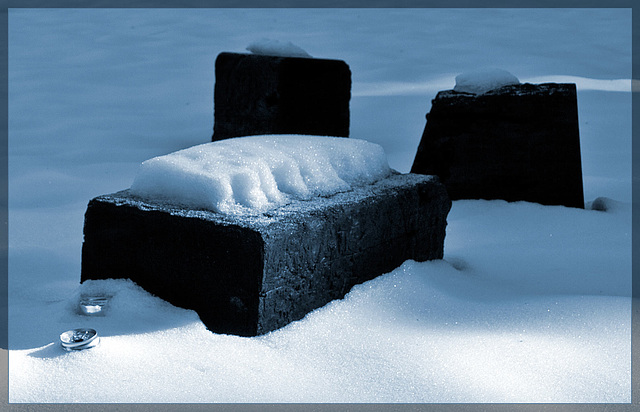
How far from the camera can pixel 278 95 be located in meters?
3.88

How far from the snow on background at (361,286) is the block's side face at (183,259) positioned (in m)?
0.05

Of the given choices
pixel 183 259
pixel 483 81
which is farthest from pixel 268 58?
pixel 183 259

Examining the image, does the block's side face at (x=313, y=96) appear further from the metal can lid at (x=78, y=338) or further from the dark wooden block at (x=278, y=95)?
the metal can lid at (x=78, y=338)

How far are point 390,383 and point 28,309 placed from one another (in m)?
1.00

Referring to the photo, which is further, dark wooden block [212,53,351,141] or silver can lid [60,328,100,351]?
dark wooden block [212,53,351,141]

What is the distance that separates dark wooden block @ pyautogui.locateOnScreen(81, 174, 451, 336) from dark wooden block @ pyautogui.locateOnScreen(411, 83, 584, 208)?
1.26 meters

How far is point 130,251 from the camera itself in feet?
6.48

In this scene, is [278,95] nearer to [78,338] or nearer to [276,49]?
[276,49]

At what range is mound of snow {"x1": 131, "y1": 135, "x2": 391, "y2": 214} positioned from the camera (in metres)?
1.91

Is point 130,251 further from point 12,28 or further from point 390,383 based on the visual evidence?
point 12,28

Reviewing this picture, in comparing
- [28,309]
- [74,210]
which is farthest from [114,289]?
[74,210]

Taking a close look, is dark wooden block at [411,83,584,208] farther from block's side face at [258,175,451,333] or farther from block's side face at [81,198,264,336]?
block's side face at [81,198,264,336]

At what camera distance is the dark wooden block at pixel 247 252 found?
180cm

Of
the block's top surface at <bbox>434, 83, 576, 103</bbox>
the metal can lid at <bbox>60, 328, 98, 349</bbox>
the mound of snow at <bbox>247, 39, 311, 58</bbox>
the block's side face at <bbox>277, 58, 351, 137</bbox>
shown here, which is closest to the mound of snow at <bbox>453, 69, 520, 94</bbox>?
the block's top surface at <bbox>434, 83, 576, 103</bbox>
